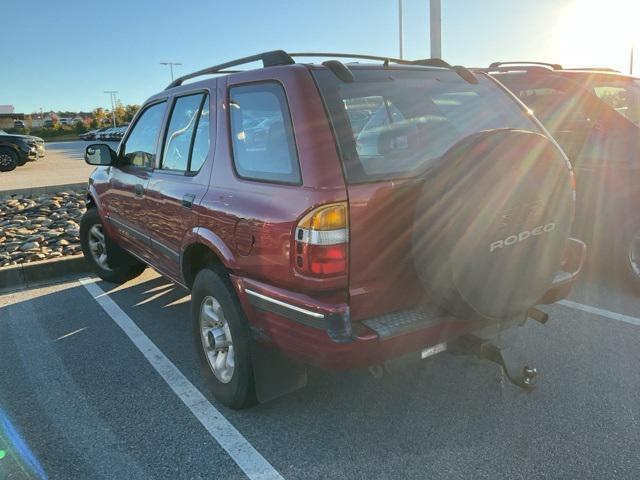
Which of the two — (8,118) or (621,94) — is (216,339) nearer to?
(621,94)

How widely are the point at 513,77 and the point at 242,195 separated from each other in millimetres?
3709

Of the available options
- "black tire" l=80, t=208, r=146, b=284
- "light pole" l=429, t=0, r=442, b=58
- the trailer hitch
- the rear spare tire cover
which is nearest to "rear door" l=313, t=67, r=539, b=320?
the rear spare tire cover

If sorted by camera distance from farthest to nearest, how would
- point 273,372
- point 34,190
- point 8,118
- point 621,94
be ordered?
point 8,118 < point 34,190 < point 621,94 < point 273,372

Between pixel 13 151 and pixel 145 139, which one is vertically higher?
pixel 145 139

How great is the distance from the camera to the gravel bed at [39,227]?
637 cm

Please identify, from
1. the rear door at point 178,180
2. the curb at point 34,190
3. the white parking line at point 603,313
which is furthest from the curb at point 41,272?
the curb at point 34,190

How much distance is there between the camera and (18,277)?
562 centimetres

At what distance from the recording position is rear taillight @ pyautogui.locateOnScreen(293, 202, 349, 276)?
226 centimetres

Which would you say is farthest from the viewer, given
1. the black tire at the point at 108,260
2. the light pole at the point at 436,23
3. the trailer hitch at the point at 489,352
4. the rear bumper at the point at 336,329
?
the light pole at the point at 436,23

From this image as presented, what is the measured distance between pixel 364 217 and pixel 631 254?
10.9 ft

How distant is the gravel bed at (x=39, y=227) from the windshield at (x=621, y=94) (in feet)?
19.5

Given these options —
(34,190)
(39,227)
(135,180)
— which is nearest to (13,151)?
(34,190)

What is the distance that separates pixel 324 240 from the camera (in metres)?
2.27

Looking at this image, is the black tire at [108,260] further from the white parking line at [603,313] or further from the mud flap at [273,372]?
the white parking line at [603,313]
